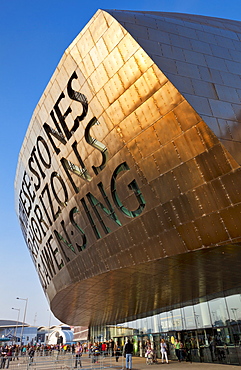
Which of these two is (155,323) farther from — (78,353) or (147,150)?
(147,150)

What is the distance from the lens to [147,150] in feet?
37.5

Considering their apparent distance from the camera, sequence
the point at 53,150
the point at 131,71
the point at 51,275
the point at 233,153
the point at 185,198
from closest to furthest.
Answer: the point at 233,153 → the point at 185,198 → the point at 131,71 → the point at 53,150 → the point at 51,275

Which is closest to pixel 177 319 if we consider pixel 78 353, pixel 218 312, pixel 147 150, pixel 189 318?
pixel 189 318

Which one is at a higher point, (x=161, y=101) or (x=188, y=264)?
(x=161, y=101)

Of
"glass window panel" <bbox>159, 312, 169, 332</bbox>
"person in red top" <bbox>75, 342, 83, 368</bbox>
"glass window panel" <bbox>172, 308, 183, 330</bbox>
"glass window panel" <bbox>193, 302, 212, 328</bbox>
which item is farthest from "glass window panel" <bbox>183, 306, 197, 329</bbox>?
"person in red top" <bbox>75, 342, 83, 368</bbox>

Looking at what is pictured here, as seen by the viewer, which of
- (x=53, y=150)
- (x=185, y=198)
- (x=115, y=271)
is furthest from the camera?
(x=53, y=150)

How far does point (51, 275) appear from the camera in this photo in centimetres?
2361

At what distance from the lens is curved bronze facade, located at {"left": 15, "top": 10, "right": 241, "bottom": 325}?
1020 cm

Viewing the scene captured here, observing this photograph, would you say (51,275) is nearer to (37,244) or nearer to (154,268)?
(37,244)

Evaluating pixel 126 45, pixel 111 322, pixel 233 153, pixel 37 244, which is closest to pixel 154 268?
pixel 233 153

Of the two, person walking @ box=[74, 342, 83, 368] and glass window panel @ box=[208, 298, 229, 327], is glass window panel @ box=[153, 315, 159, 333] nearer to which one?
person walking @ box=[74, 342, 83, 368]

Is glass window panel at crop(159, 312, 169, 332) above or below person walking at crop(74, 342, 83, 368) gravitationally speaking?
above

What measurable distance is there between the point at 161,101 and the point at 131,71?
1.89m

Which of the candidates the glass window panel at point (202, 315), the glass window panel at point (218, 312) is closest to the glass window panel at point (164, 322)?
the glass window panel at point (202, 315)
